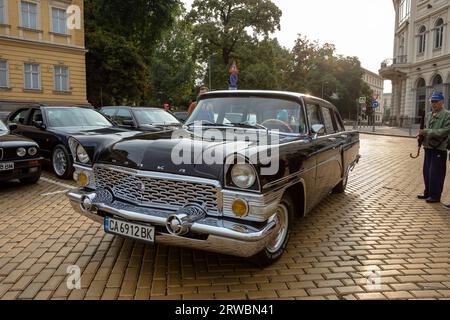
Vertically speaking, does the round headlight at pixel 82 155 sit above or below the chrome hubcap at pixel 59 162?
above

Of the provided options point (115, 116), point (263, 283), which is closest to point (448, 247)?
point (263, 283)

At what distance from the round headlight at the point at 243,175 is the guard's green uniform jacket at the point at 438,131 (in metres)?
4.42

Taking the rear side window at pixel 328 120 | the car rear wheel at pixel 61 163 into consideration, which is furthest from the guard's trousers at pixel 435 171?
the car rear wheel at pixel 61 163

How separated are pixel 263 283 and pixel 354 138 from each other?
4522 mm

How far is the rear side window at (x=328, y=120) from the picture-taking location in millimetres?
5318

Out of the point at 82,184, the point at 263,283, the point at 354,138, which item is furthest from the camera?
the point at 354,138

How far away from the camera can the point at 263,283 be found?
3.34 meters

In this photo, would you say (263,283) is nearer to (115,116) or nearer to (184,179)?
(184,179)

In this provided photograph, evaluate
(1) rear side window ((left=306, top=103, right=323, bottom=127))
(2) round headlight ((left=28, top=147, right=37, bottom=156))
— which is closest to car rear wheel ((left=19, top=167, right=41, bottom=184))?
(2) round headlight ((left=28, top=147, right=37, bottom=156))

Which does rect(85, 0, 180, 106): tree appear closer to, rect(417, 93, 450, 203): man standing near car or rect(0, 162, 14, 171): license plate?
rect(0, 162, 14, 171): license plate

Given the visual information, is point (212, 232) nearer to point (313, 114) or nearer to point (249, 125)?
point (249, 125)

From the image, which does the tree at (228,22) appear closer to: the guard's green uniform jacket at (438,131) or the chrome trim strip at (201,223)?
the guard's green uniform jacket at (438,131)

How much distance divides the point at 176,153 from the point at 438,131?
474 centimetres

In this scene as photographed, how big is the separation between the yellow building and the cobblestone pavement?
2455 centimetres
